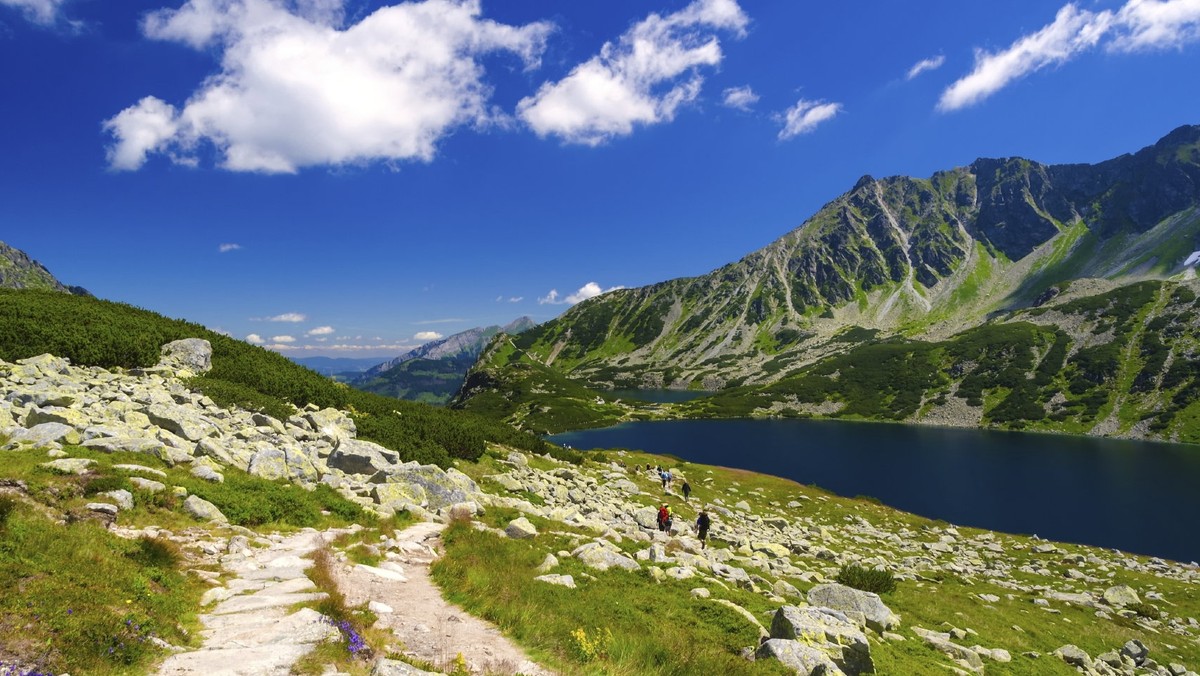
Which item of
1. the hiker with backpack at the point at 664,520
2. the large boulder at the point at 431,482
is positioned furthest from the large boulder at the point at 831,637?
the hiker with backpack at the point at 664,520

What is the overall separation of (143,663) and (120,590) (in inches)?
91.5

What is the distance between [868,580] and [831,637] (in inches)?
503

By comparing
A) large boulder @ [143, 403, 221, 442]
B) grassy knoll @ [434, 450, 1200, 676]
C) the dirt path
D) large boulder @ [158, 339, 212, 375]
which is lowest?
grassy knoll @ [434, 450, 1200, 676]

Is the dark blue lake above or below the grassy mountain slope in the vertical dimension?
below

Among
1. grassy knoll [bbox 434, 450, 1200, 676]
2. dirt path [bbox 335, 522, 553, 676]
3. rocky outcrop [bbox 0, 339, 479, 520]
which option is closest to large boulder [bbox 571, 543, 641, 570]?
grassy knoll [bbox 434, 450, 1200, 676]

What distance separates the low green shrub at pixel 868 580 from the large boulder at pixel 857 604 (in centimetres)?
568

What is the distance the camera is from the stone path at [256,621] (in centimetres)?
722

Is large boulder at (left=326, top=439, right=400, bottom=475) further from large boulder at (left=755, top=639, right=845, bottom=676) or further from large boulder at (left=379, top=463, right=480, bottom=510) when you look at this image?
large boulder at (left=755, top=639, right=845, bottom=676)

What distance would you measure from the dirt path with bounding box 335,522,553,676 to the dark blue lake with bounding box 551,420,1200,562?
76.5m

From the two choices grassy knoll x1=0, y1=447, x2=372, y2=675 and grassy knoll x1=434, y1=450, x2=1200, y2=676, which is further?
grassy knoll x1=434, y1=450, x2=1200, y2=676

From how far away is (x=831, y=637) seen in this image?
11.9m

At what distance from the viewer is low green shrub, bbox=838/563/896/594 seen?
22250 mm

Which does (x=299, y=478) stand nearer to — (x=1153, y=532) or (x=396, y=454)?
(x=396, y=454)

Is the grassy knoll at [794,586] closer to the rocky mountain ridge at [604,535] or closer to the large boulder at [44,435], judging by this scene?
the rocky mountain ridge at [604,535]
